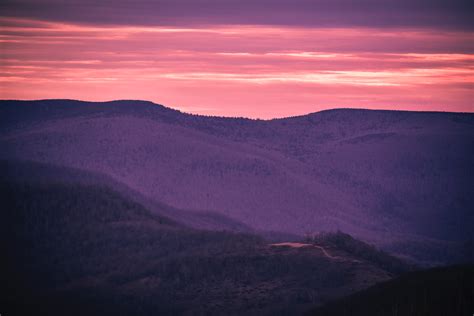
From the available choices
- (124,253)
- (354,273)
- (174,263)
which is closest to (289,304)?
(354,273)

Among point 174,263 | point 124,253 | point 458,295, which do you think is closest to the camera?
point 458,295

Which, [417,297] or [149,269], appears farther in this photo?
[149,269]

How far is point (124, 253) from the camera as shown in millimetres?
179000

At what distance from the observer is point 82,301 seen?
147 meters

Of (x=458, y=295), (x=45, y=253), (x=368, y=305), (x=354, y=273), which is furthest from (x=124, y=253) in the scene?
(x=458, y=295)

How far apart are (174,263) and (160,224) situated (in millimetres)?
37421

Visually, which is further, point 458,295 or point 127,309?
point 127,309

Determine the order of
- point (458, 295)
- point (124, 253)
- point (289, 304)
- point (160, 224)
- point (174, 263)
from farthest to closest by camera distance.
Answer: point (160, 224)
point (124, 253)
point (174, 263)
point (289, 304)
point (458, 295)

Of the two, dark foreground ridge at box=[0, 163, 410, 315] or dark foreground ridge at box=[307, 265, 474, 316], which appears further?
dark foreground ridge at box=[0, 163, 410, 315]

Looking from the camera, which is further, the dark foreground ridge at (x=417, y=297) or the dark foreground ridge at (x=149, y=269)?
the dark foreground ridge at (x=149, y=269)

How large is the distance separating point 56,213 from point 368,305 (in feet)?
311

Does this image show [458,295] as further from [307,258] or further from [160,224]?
[160,224]

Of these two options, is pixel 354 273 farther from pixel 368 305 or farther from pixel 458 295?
pixel 458 295

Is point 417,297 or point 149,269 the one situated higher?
point 417,297
